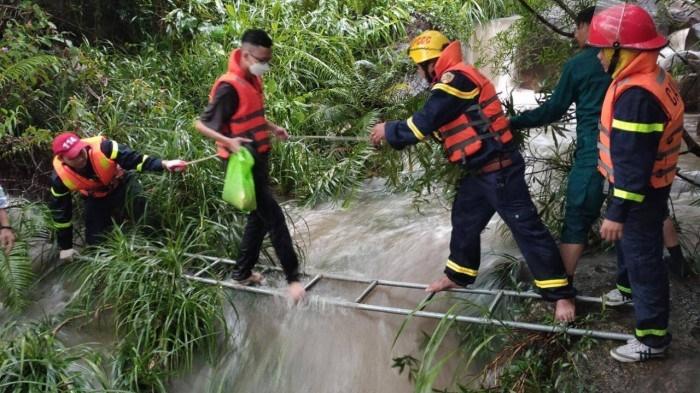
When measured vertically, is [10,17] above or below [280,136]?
above

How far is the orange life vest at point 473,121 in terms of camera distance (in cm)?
322

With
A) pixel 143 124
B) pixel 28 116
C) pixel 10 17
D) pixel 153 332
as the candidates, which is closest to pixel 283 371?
pixel 153 332

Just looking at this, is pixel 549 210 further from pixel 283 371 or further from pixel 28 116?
pixel 28 116

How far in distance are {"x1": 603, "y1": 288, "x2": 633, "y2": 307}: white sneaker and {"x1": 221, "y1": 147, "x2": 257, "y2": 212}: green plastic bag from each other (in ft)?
6.53

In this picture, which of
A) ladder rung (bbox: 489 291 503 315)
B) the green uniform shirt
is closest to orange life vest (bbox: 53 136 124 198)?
ladder rung (bbox: 489 291 503 315)

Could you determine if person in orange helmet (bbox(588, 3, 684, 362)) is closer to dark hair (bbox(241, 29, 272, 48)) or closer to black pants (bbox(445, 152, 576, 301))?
black pants (bbox(445, 152, 576, 301))

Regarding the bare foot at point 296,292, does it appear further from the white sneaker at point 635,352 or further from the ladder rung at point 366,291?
the white sneaker at point 635,352

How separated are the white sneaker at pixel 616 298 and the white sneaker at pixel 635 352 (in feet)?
1.16

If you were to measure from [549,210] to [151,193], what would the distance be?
122 inches

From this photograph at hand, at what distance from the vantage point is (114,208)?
16.8 ft

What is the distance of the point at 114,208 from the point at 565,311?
3519 mm

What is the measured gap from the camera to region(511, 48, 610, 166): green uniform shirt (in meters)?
3.22

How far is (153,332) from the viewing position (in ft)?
13.2

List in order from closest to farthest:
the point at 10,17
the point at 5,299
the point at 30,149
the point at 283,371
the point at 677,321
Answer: the point at 677,321 < the point at 283,371 < the point at 5,299 < the point at 30,149 < the point at 10,17
